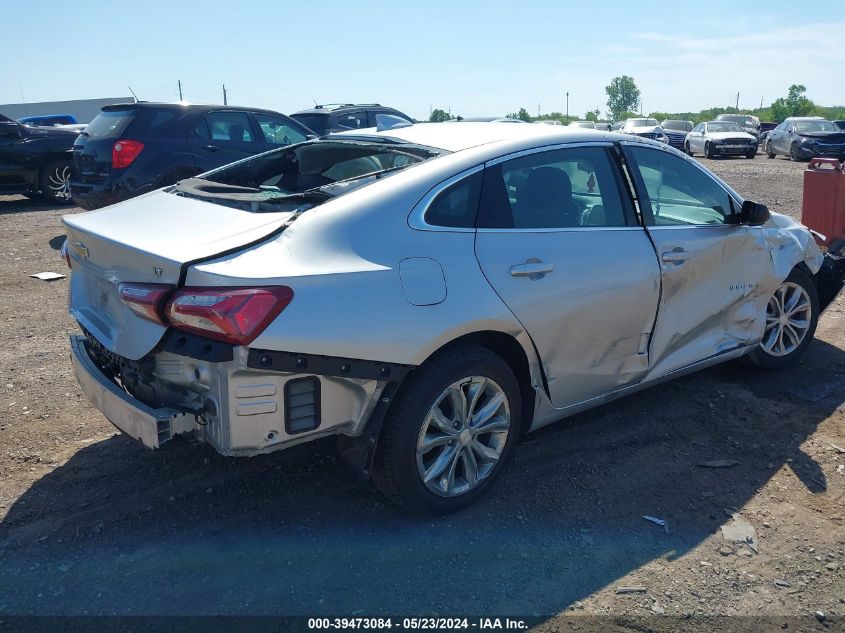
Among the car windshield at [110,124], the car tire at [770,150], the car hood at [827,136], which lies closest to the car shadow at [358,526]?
the car windshield at [110,124]

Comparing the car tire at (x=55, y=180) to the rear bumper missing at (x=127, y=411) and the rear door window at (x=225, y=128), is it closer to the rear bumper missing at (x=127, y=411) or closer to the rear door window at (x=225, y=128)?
the rear door window at (x=225, y=128)

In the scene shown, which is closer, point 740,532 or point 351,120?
point 740,532

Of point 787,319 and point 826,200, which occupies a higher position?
point 826,200

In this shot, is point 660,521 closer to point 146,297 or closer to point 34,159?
point 146,297

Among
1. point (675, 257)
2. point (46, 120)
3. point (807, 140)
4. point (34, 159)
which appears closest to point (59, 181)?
point (34, 159)

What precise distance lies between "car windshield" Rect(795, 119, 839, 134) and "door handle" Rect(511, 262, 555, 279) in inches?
1038

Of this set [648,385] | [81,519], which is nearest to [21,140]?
[81,519]

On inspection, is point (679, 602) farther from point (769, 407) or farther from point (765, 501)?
point (769, 407)

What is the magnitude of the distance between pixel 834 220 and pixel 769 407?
3.08m

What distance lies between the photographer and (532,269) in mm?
3430

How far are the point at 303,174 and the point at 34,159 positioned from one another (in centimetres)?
1078

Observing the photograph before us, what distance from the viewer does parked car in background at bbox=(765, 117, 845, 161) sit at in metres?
24.8

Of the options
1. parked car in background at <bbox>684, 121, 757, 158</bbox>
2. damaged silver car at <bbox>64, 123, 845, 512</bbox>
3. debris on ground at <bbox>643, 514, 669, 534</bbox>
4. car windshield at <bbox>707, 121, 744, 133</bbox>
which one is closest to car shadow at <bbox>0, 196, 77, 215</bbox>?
damaged silver car at <bbox>64, 123, 845, 512</bbox>

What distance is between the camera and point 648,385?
4.21m
